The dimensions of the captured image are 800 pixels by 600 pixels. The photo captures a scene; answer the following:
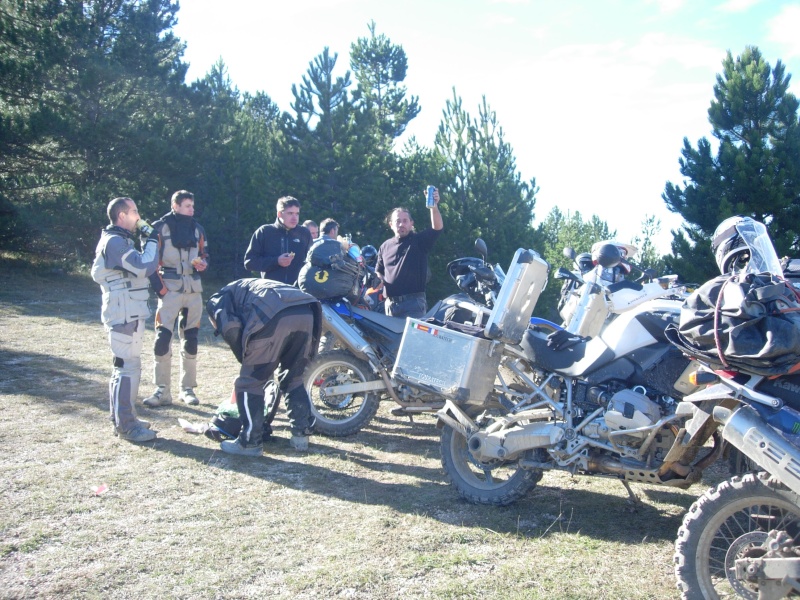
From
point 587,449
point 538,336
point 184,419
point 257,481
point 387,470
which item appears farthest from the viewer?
point 184,419

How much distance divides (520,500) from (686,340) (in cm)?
166

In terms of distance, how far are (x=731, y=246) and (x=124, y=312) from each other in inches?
165

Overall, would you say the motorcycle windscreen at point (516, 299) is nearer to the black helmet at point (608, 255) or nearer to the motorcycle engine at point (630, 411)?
the motorcycle engine at point (630, 411)

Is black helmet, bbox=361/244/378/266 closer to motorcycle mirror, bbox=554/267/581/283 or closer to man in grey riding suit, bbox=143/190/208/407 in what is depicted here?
man in grey riding suit, bbox=143/190/208/407

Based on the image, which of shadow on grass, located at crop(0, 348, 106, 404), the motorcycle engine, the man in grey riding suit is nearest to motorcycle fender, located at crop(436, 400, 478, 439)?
the motorcycle engine

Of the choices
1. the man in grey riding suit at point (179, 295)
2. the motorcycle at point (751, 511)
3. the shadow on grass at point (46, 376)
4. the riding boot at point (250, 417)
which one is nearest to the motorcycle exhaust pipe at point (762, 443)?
the motorcycle at point (751, 511)

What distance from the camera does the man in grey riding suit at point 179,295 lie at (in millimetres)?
6309

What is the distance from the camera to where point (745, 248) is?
2.94 meters

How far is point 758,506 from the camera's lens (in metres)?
2.64

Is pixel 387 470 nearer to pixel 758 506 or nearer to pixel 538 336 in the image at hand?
pixel 538 336

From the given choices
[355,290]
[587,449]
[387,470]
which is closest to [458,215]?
[355,290]

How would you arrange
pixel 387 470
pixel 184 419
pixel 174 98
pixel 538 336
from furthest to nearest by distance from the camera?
1. pixel 174 98
2. pixel 184 419
3. pixel 387 470
4. pixel 538 336

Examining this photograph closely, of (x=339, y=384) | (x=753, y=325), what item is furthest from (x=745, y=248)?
(x=339, y=384)

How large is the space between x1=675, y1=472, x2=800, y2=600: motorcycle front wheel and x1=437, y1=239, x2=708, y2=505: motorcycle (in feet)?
1.55
